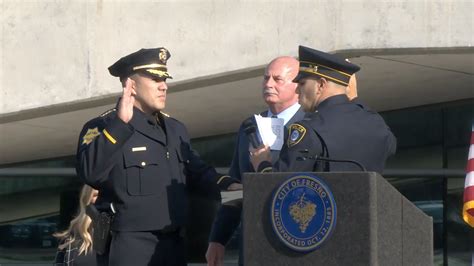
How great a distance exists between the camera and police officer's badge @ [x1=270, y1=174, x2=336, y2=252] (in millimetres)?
3582

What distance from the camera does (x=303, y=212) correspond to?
362 cm

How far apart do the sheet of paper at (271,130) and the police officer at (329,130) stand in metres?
0.17

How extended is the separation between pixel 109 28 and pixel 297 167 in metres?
5.65

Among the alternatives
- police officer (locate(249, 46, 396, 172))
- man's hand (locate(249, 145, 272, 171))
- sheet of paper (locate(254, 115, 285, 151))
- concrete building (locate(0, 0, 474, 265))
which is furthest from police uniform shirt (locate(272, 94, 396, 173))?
concrete building (locate(0, 0, 474, 265))

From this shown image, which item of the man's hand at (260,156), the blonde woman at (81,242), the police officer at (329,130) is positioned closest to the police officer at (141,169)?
the man's hand at (260,156)

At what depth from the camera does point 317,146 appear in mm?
4176

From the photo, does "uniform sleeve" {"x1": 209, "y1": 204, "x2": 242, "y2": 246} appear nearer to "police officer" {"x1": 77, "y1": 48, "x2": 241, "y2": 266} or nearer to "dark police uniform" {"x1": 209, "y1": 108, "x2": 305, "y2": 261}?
"dark police uniform" {"x1": 209, "y1": 108, "x2": 305, "y2": 261}

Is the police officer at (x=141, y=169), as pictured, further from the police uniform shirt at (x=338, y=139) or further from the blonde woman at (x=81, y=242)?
the blonde woman at (x=81, y=242)

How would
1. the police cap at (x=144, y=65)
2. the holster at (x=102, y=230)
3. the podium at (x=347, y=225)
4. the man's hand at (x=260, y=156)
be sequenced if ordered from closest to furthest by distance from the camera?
the podium at (x=347, y=225) < the man's hand at (x=260, y=156) < the holster at (x=102, y=230) < the police cap at (x=144, y=65)

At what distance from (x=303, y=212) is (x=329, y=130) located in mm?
707

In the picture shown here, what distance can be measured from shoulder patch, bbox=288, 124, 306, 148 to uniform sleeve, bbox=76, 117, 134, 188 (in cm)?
105

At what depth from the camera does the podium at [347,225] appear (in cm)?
353

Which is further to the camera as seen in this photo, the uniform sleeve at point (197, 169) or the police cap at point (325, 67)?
the uniform sleeve at point (197, 169)

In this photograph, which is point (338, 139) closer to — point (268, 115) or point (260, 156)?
point (260, 156)
